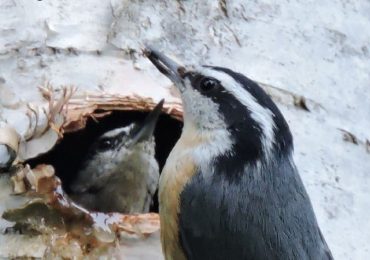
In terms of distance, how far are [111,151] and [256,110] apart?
1158mm

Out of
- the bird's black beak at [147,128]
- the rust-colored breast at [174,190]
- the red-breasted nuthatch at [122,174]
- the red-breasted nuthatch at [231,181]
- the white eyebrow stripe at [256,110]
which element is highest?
the white eyebrow stripe at [256,110]

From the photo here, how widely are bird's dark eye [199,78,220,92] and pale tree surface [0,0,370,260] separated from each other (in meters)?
0.24

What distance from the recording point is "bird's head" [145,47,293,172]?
4410mm

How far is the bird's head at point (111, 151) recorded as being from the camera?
17.4ft

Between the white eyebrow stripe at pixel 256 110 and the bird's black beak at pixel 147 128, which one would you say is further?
the bird's black beak at pixel 147 128

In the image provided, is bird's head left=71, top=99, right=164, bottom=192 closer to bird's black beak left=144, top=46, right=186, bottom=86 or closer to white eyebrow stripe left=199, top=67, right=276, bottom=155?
bird's black beak left=144, top=46, right=186, bottom=86

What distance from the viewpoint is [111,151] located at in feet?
17.9

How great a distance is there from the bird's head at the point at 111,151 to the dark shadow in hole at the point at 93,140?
4cm

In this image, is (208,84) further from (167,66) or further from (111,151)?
(111,151)

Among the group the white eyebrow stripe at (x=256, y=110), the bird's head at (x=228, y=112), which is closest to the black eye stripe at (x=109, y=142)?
the bird's head at (x=228, y=112)

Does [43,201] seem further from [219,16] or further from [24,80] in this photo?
[219,16]

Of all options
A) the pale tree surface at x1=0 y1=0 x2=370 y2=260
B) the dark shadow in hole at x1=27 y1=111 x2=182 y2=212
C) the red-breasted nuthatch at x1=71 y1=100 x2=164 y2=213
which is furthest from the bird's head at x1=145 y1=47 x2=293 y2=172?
the red-breasted nuthatch at x1=71 y1=100 x2=164 y2=213

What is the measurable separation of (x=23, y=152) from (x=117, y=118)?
2.52 ft

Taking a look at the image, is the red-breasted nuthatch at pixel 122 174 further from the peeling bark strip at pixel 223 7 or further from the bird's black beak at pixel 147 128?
the peeling bark strip at pixel 223 7
